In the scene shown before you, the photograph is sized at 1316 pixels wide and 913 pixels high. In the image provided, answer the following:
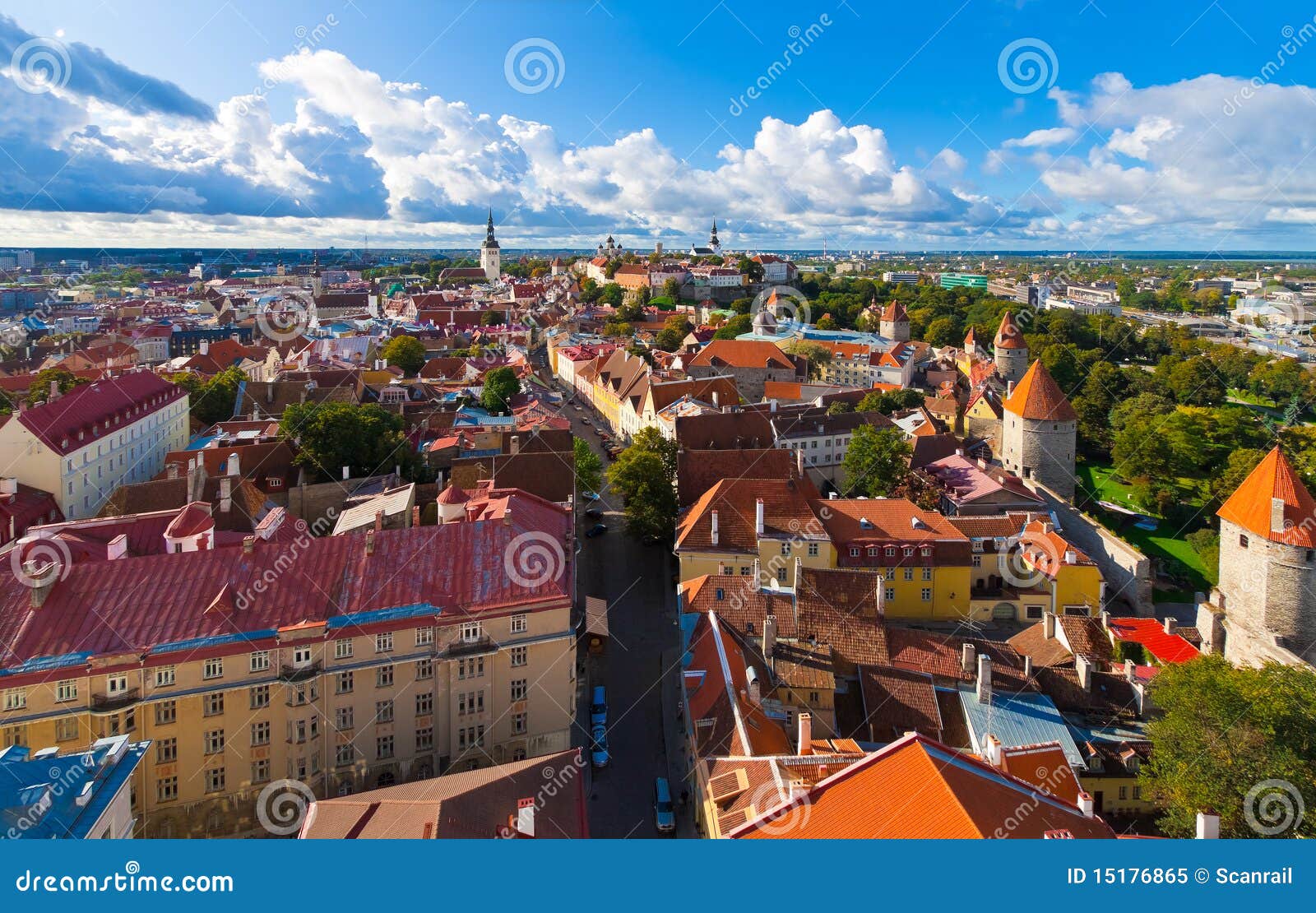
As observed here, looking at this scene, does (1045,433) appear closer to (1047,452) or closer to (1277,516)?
(1047,452)

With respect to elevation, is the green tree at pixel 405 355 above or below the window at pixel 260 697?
above

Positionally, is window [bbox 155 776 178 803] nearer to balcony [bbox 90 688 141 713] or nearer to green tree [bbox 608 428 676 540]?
balcony [bbox 90 688 141 713]

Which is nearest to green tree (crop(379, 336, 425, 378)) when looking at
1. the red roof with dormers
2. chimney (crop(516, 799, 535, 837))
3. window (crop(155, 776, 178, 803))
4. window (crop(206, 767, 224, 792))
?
the red roof with dormers

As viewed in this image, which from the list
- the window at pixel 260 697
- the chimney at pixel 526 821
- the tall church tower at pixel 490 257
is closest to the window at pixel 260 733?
the window at pixel 260 697

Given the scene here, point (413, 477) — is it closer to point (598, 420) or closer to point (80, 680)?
point (80, 680)

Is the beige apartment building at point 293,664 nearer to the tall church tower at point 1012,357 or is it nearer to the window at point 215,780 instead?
the window at point 215,780

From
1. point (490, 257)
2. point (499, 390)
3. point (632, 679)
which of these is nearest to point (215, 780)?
point (632, 679)
